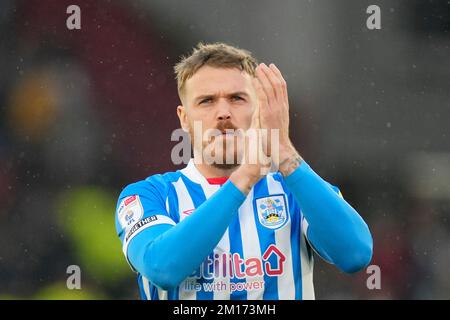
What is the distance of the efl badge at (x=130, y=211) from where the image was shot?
8.95 ft

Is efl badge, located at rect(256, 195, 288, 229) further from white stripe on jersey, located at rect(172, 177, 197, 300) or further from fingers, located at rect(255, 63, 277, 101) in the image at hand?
fingers, located at rect(255, 63, 277, 101)

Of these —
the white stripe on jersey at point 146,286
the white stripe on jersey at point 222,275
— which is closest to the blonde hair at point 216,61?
the white stripe on jersey at point 222,275

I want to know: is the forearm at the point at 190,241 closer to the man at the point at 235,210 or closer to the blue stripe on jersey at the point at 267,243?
the man at the point at 235,210

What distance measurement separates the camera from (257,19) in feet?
29.3

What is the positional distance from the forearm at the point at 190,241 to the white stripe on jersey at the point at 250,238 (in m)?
0.30

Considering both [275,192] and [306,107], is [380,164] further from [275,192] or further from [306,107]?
[275,192]

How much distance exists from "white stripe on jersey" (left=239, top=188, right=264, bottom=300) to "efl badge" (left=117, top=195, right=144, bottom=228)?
393mm

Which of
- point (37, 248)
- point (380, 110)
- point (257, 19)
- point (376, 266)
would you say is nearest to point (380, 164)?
point (380, 110)

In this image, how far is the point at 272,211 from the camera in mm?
2783

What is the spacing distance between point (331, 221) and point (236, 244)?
0.43 m

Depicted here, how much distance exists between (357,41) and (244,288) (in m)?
6.90

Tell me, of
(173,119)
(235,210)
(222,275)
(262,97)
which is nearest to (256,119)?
(262,97)

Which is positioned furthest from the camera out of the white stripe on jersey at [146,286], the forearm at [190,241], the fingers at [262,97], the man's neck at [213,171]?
the man's neck at [213,171]

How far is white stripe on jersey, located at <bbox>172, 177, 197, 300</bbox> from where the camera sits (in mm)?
2678
